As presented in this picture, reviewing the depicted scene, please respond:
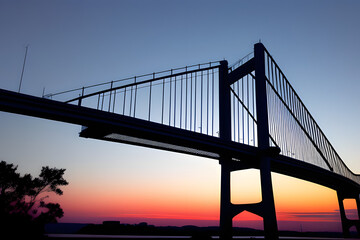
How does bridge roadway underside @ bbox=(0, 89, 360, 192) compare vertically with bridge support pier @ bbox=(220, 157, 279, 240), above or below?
above

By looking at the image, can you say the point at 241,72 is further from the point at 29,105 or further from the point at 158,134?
the point at 29,105

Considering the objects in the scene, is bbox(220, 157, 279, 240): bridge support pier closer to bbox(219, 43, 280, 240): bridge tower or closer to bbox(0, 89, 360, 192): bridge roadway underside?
bbox(219, 43, 280, 240): bridge tower

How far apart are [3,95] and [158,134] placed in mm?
6711

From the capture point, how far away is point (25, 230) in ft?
54.5

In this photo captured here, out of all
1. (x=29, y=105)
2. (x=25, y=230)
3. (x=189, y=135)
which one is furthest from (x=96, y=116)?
(x=25, y=230)

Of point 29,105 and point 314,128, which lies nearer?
point 29,105

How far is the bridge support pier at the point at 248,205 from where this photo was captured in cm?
1892

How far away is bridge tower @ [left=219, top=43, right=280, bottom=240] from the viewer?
19.4m

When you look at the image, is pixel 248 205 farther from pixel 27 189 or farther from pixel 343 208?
pixel 343 208

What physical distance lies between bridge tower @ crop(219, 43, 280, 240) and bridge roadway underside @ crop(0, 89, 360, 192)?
564mm

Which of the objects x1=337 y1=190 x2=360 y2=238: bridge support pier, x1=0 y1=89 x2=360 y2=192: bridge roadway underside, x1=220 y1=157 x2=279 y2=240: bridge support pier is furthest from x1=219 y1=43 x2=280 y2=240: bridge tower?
x1=337 y1=190 x2=360 y2=238: bridge support pier

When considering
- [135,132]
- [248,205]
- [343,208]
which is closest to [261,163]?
[248,205]

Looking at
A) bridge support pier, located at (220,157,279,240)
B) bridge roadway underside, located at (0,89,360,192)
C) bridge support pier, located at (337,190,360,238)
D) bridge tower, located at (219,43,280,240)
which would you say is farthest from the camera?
bridge support pier, located at (337,190,360,238)

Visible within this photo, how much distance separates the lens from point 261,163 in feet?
67.4
